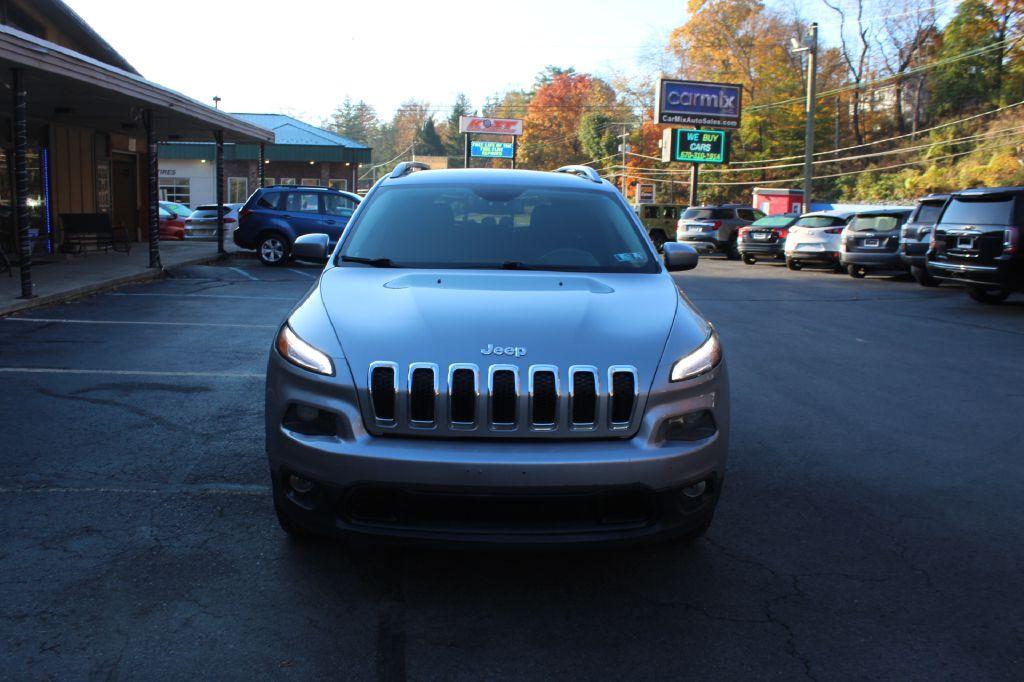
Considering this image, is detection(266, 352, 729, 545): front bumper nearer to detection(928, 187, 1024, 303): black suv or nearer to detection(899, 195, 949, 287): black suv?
detection(928, 187, 1024, 303): black suv

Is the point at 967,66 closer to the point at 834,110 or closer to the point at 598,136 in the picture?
the point at 834,110

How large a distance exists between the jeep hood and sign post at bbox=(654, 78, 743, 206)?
1520 inches

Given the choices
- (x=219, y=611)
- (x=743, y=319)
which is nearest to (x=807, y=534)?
(x=219, y=611)

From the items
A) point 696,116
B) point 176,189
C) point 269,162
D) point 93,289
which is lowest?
point 93,289

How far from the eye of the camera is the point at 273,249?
2081cm

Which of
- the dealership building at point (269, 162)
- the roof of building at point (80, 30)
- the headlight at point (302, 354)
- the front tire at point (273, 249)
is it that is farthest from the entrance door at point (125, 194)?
the headlight at point (302, 354)

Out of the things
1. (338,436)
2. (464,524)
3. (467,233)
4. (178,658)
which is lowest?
(178,658)

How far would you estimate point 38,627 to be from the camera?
127 inches

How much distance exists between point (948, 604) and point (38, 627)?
3.36 meters

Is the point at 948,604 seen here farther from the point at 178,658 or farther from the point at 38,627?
the point at 38,627

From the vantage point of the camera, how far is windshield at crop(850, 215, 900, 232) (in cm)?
2025

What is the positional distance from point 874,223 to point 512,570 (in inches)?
743

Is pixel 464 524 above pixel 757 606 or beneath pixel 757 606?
above

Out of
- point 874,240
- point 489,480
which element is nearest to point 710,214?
point 874,240
